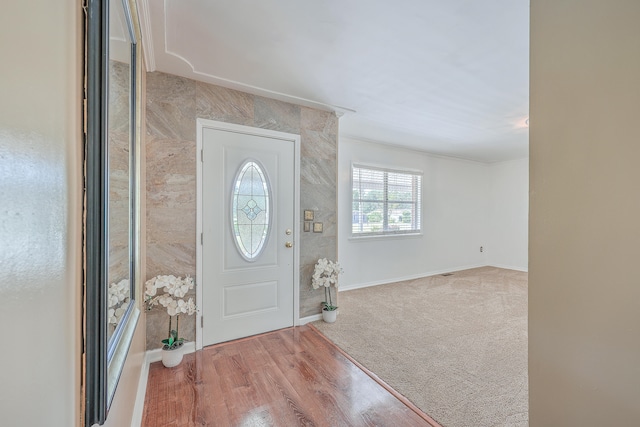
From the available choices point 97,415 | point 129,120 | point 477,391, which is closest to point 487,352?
point 477,391

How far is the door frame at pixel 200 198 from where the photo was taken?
258 centimetres

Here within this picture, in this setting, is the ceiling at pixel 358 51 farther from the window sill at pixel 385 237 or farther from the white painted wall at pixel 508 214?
the white painted wall at pixel 508 214

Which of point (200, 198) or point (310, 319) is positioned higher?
point (200, 198)

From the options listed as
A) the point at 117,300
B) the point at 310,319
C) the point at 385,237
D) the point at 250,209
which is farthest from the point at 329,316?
the point at 117,300

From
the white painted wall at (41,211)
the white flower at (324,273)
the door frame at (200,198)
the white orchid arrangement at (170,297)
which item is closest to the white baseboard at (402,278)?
the white flower at (324,273)

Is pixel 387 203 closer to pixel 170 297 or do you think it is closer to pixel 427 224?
pixel 427 224

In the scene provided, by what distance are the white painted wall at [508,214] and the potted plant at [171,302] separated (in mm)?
6443

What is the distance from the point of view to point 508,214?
6180 millimetres

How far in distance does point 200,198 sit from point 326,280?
1.61m

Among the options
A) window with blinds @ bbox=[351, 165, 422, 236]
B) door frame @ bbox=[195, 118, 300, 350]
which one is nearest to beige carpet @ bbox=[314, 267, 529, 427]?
door frame @ bbox=[195, 118, 300, 350]

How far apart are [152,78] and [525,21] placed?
2.87 metres

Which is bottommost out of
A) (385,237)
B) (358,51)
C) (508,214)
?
(385,237)

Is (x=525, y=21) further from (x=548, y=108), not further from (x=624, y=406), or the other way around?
(x=624, y=406)

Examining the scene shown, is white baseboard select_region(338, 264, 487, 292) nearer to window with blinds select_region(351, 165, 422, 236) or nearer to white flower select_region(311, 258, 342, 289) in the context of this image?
window with blinds select_region(351, 165, 422, 236)
